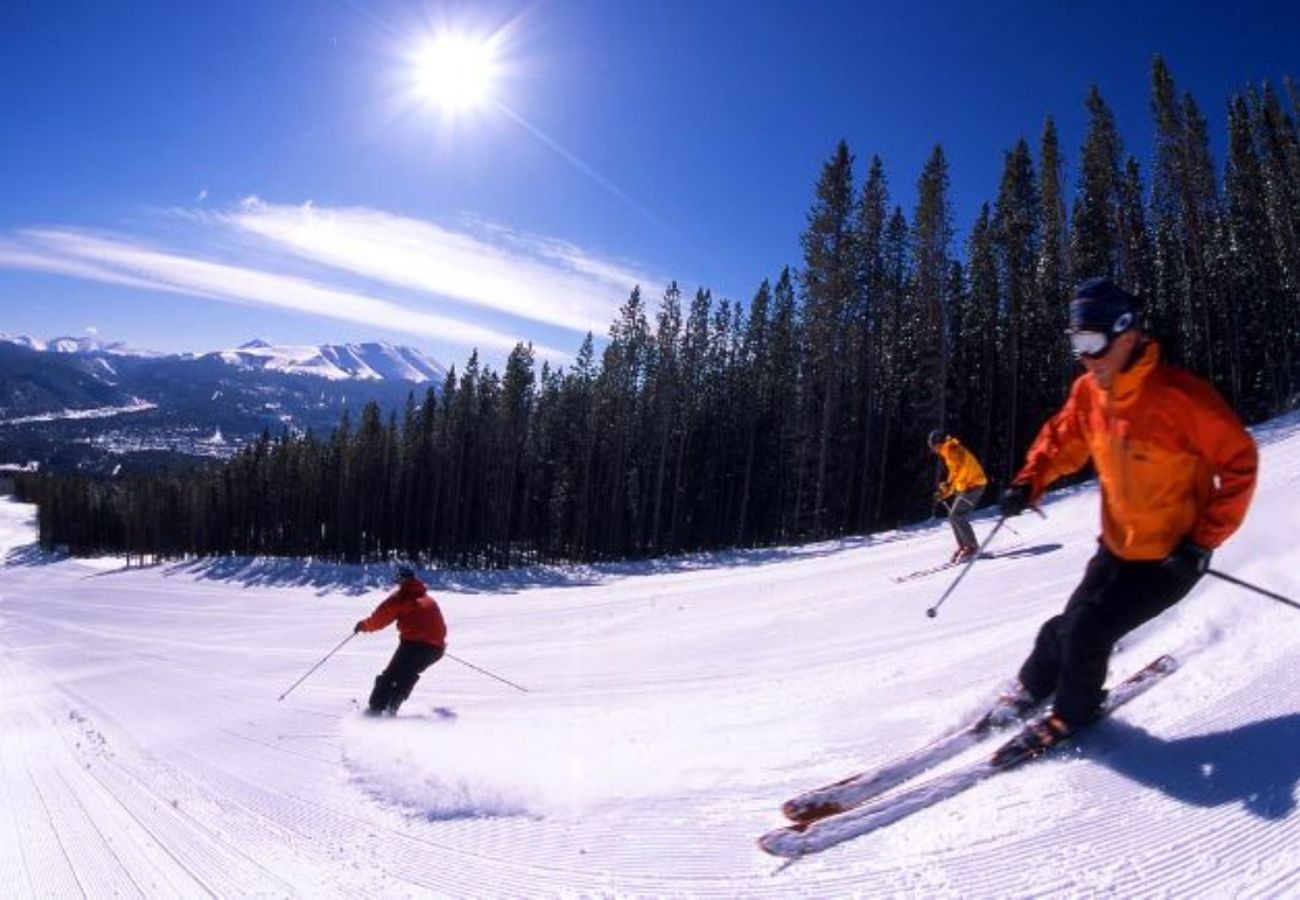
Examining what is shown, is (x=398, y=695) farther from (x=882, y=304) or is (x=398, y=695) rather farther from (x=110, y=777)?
(x=882, y=304)

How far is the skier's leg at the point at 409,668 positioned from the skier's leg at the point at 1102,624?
7080 millimetres

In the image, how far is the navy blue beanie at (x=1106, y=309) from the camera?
3182 millimetres

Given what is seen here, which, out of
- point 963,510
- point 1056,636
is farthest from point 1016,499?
point 963,510

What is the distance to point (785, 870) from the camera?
3014 millimetres

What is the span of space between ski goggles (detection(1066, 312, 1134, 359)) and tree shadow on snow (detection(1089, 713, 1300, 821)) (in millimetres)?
1740

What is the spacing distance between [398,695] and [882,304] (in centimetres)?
3411

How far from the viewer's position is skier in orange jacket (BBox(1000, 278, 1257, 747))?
299 centimetres

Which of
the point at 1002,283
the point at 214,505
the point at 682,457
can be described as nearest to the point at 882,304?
the point at 1002,283

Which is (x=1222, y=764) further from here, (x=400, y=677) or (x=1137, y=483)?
(x=400, y=677)

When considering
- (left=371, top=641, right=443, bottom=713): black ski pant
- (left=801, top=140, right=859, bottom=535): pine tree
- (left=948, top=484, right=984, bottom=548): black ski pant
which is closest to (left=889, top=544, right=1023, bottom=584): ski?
(left=948, top=484, right=984, bottom=548): black ski pant

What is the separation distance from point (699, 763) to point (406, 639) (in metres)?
5.35

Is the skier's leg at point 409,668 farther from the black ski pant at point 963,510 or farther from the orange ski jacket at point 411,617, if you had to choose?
the black ski pant at point 963,510

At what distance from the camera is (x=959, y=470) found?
12312 millimetres

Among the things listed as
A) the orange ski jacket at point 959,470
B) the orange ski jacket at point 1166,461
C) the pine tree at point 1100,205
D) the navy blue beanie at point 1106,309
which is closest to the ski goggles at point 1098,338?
the navy blue beanie at point 1106,309
